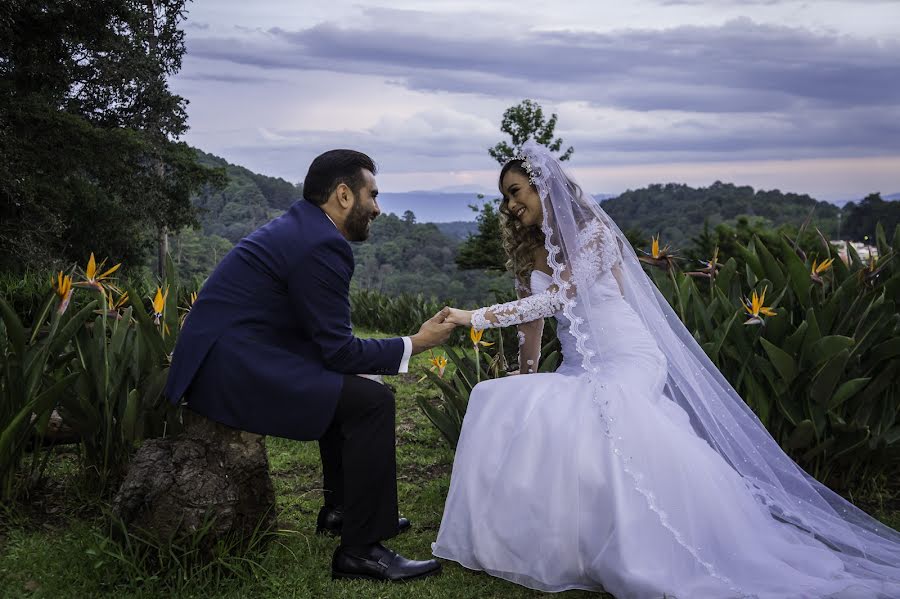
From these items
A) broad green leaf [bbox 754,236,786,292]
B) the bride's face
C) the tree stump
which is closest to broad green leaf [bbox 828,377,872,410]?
broad green leaf [bbox 754,236,786,292]

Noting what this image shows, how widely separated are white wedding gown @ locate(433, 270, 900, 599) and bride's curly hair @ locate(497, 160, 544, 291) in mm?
821

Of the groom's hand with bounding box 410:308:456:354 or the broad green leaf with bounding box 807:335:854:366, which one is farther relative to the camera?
the broad green leaf with bounding box 807:335:854:366

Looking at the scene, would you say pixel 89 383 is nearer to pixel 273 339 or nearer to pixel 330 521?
pixel 273 339

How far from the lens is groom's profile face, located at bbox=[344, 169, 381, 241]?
12.1 feet

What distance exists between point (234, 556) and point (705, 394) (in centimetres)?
236

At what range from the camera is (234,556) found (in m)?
3.52

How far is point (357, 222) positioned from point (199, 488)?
4.35ft

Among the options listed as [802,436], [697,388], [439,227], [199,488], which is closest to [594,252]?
[697,388]

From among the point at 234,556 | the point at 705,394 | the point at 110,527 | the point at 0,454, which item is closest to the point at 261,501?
the point at 234,556

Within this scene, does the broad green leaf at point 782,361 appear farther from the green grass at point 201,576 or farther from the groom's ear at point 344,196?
the groom's ear at point 344,196

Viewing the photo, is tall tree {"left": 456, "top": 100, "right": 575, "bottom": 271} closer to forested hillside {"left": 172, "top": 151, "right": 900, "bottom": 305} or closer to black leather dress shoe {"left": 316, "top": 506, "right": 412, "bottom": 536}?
forested hillside {"left": 172, "top": 151, "right": 900, "bottom": 305}

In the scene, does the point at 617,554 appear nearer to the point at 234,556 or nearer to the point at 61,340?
the point at 234,556

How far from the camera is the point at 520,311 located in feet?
13.7

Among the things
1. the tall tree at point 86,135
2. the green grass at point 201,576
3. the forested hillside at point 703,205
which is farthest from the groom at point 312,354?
the forested hillside at point 703,205
